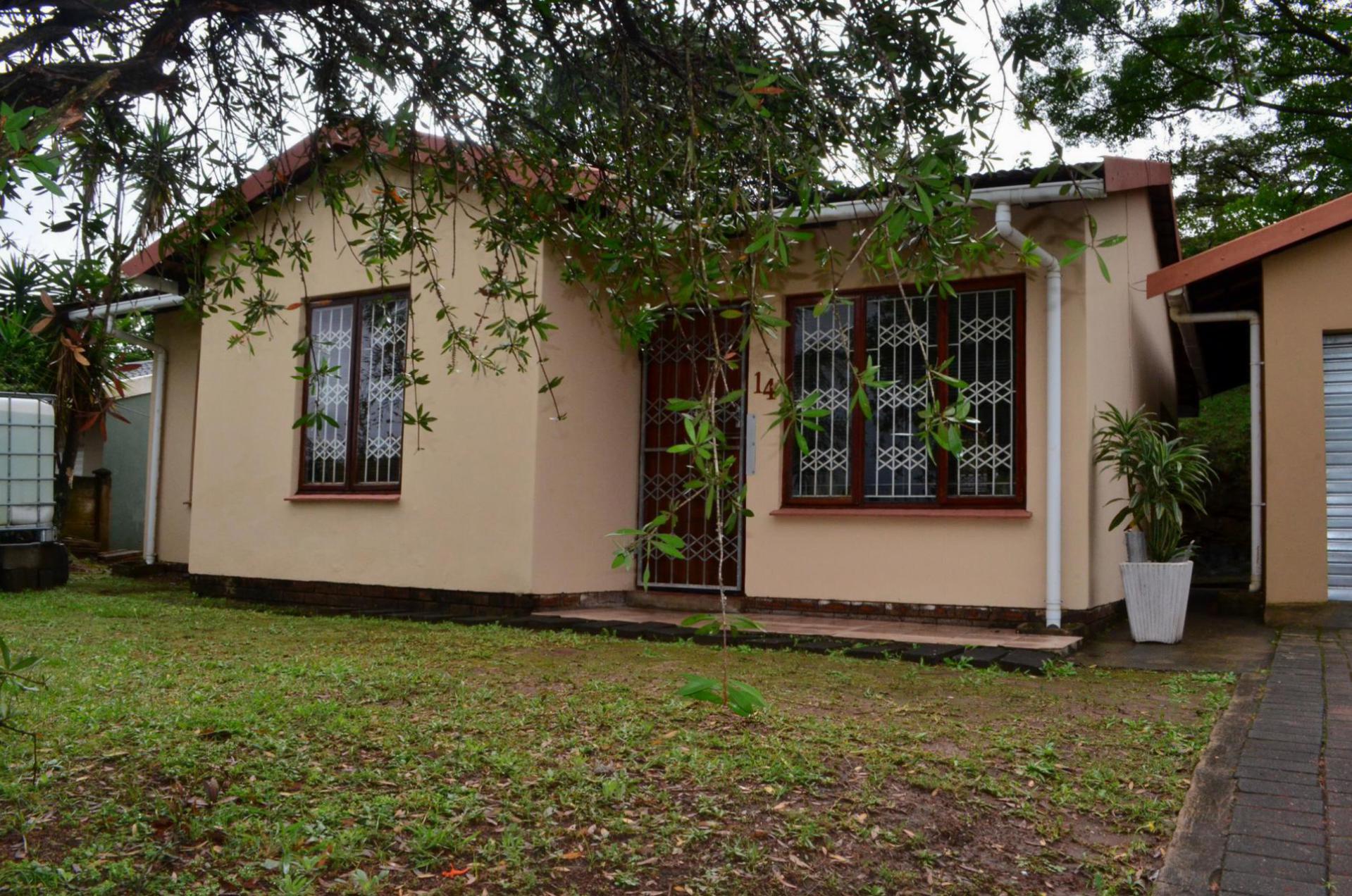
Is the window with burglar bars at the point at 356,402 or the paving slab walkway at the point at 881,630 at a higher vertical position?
the window with burglar bars at the point at 356,402

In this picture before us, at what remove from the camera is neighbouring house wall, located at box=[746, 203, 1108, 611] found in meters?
7.53

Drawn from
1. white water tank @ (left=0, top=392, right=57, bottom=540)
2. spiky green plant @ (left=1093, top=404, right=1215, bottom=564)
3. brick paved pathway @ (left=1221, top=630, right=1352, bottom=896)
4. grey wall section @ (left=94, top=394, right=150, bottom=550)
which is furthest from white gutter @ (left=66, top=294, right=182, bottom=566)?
brick paved pathway @ (left=1221, top=630, right=1352, bottom=896)

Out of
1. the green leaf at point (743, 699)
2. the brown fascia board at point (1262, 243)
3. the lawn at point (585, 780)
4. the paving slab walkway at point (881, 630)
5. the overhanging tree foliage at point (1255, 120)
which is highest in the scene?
the overhanging tree foliage at point (1255, 120)

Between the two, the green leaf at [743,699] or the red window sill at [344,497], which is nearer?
the green leaf at [743,699]

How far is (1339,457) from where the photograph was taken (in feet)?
27.1

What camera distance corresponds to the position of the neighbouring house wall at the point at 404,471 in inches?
340

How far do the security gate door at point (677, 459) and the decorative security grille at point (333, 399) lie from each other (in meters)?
2.72

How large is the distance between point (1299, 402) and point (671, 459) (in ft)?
16.1

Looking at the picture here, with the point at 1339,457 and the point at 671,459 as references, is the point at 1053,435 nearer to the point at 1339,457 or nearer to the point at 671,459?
the point at 1339,457

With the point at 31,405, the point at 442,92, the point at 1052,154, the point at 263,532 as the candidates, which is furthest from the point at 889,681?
the point at 31,405

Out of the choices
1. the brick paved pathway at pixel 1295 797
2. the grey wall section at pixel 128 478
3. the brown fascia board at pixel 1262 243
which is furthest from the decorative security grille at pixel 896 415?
the grey wall section at pixel 128 478

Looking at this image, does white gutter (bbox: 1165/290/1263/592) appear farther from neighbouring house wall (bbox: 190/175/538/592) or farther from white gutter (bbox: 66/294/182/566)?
white gutter (bbox: 66/294/182/566)

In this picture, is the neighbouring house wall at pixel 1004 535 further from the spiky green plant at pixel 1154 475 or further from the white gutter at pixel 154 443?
the white gutter at pixel 154 443

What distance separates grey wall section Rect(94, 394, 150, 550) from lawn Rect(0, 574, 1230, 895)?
9564 mm
